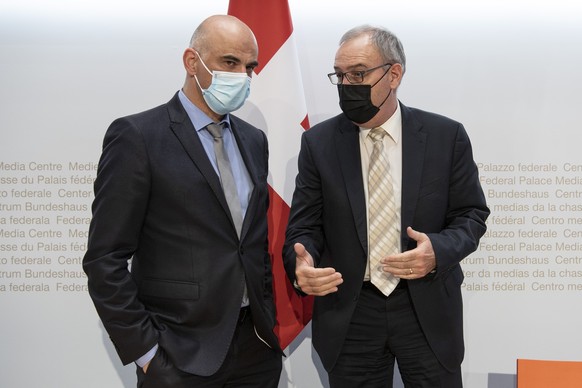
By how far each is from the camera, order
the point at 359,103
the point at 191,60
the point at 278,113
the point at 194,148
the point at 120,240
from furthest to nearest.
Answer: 1. the point at 278,113
2. the point at 359,103
3. the point at 191,60
4. the point at 194,148
5. the point at 120,240

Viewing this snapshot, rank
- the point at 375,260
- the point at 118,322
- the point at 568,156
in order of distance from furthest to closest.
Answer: the point at 568,156 < the point at 375,260 < the point at 118,322

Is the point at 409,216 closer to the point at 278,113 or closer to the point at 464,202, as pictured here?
the point at 464,202

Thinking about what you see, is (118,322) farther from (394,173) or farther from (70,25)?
(70,25)

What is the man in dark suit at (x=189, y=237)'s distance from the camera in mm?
1886

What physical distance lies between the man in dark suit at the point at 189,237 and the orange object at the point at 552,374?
1049mm

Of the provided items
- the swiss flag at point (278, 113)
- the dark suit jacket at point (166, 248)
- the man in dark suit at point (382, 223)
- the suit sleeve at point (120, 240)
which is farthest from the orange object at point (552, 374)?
the suit sleeve at point (120, 240)

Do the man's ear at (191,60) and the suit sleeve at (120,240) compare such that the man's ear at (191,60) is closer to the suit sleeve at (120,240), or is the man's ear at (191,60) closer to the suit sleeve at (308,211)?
the suit sleeve at (120,240)

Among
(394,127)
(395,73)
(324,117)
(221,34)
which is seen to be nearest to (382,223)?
(394,127)

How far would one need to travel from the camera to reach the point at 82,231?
10.5 feet

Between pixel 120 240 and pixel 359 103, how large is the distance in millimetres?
978

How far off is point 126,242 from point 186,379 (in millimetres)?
484

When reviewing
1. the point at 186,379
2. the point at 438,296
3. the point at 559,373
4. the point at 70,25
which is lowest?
the point at 559,373

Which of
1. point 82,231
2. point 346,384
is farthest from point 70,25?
point 346,384

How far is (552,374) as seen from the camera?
237 centimetres
